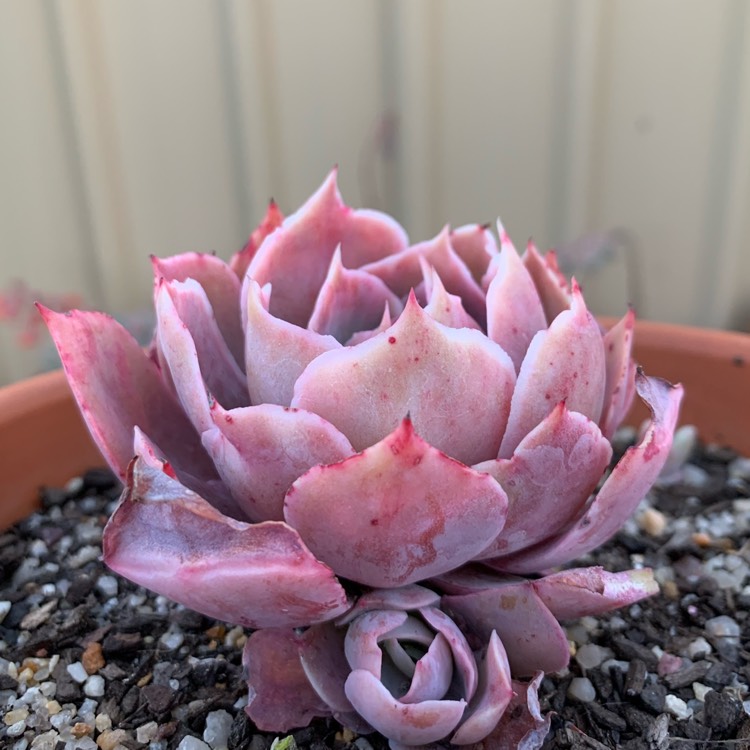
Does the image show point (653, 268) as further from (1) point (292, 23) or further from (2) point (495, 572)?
(2) point (495, 572)

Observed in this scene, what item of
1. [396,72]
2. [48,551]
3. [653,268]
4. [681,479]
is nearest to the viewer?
[48,551]

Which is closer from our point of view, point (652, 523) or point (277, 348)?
point (277, 348)

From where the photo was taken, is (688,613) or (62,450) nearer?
(688,613)

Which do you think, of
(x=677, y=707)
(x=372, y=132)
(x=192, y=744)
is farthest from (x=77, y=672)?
(x=372, y=132)

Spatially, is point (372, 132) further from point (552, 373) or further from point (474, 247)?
point (552, 373)

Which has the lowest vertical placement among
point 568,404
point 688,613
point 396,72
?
point 688,613

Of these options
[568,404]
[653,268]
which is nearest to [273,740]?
[568,404]

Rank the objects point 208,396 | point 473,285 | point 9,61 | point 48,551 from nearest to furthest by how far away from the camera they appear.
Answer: point 208,396 < point 473,285 < point 48,551 < point 9,61
